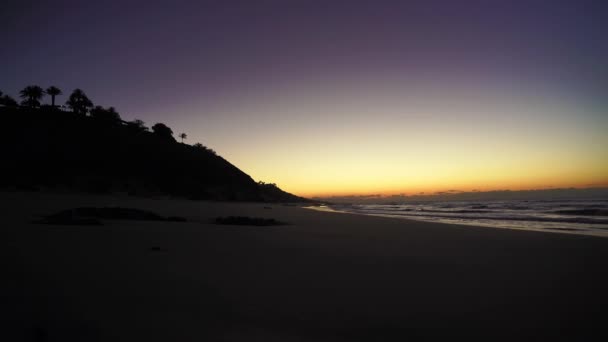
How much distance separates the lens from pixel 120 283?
134 inches

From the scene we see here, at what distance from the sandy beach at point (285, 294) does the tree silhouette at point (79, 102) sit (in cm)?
7223

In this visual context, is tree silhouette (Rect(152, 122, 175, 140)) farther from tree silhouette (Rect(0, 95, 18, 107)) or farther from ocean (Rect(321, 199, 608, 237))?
ocean (Rect(321, 199, 608, 237))

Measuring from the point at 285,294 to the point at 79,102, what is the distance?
258 ft

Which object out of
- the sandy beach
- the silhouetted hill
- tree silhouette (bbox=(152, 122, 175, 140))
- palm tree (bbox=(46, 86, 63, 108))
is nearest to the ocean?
the sandy beach

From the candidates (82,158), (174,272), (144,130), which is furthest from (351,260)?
(144,130)

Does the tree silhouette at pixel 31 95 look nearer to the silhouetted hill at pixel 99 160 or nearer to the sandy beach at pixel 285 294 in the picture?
the silhouetted hill at pixel 99 160

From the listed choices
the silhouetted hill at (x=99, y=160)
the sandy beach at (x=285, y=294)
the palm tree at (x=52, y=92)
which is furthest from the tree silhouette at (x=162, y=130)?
the sandy beach at (x=285, y=294)

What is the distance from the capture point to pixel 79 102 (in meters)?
62.8

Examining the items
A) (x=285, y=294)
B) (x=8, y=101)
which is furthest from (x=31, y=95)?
(x=285, y=294)

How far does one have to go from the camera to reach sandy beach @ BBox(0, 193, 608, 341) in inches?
95.4

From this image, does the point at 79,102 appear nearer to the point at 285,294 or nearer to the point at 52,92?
the point at 52,92

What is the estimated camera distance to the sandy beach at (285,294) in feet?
7.95

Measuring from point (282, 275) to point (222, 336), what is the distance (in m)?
1.93

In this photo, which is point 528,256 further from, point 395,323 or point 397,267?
point 395,323
